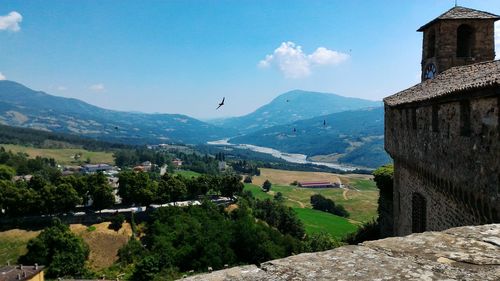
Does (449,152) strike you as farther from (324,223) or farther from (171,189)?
(324,223)

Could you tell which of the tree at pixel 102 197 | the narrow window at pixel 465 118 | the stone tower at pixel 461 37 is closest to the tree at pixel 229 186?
the tree at pixel 102 197

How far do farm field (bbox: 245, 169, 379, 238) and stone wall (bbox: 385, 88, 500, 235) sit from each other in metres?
77.1

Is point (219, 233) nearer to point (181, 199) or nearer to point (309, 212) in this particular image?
point (181, 199)

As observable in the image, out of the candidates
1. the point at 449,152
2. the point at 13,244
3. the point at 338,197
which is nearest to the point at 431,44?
the point at 449,152

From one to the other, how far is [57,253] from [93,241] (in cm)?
897

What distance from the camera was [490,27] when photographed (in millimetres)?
26406

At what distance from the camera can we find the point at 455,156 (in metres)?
11.0

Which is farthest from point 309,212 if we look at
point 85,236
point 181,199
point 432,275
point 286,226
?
point 432,275

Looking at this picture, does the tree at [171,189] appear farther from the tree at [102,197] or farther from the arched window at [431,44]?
the arched window at [431,44]

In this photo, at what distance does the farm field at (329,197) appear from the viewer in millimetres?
104188

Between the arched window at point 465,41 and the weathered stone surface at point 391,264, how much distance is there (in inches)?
1017

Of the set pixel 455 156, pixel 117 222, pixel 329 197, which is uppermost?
pixel 455 156

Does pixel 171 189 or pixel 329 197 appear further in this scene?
pixel 329 197

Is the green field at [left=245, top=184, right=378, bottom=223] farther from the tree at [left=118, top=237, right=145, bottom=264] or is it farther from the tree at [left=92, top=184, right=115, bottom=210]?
the tree at [left=118, top=237, right=145, bottom=264]
